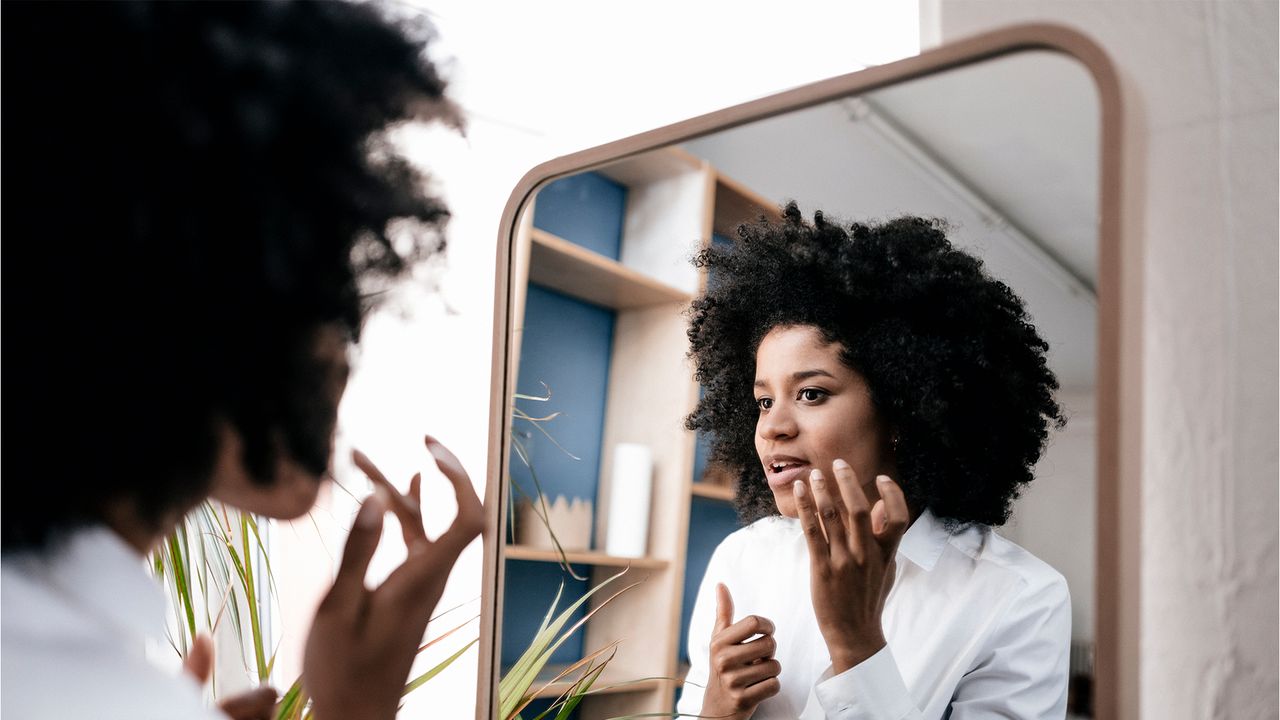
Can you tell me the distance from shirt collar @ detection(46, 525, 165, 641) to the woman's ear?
7cm

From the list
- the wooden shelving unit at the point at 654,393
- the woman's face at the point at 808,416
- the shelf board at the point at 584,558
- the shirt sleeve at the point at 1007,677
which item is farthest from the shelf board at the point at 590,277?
the shirt sleeve at the point at 1007,677

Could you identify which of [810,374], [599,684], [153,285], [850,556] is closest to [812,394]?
[810,374]

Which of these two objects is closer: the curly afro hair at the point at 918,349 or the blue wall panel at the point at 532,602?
the curly afro hair at the point at 918,349

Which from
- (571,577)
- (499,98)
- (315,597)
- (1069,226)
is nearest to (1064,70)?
(1069,226)

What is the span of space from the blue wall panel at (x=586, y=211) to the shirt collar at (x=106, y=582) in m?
0.44

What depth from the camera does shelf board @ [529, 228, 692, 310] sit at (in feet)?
2.56

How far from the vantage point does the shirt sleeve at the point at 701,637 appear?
72 cm

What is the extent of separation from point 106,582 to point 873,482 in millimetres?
484

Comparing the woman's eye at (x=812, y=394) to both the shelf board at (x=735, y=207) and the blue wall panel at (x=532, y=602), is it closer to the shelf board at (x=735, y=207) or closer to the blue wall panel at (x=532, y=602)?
the shelf board at (x=735, y=207)

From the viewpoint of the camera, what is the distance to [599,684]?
782 millimetres

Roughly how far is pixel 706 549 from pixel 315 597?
478mm

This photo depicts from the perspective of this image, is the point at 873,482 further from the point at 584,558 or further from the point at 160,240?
the point at 160,240

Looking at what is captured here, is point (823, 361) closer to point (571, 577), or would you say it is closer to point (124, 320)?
point (571, 577)

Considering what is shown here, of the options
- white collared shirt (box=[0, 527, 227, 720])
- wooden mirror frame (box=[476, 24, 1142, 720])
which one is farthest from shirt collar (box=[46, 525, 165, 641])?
wooden mirror frame (box=[476, 24, 1142, 720])
